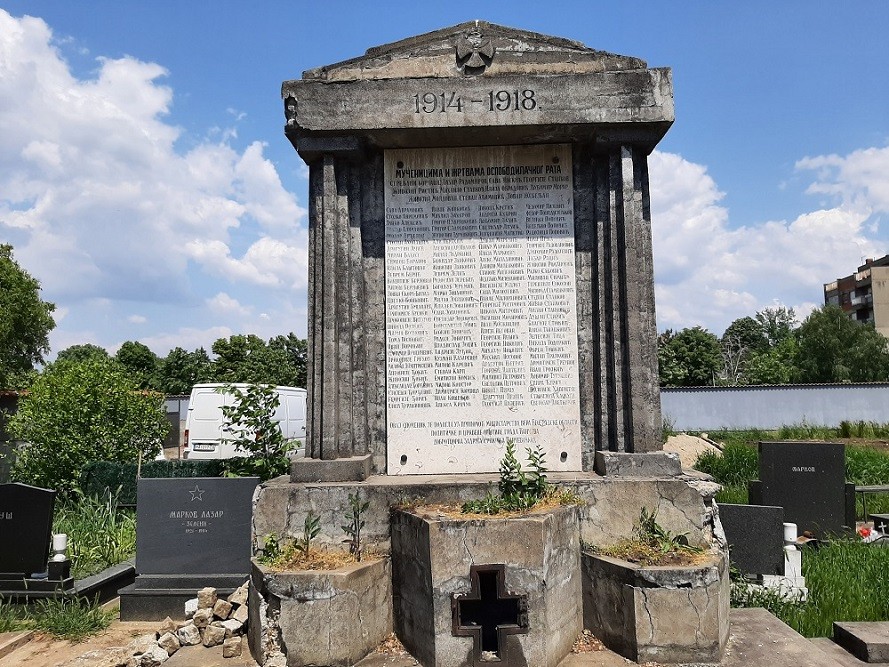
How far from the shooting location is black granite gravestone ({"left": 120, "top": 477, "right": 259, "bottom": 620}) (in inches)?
256

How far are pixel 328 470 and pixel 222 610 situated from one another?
4.61 feet

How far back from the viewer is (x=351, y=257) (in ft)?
17.0

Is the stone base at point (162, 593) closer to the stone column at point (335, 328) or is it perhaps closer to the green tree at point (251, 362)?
the stone column at point (335, 328)

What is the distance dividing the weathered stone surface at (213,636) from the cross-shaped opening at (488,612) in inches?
74.4

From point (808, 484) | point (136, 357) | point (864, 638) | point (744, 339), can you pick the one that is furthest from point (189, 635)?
point (744, 339)

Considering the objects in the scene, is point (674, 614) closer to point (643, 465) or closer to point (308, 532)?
point (643, 465)

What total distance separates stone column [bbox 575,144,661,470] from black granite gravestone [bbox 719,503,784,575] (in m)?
1.82

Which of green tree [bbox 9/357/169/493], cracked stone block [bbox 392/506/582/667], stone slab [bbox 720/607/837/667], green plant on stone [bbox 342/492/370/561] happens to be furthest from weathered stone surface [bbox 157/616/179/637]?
green tree [bbox 9/357/169/493]

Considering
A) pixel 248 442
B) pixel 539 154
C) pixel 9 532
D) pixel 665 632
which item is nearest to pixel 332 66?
pixel 539 154

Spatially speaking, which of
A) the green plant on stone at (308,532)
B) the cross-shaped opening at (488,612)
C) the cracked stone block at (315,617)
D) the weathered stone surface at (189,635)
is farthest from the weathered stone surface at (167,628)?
the cross-shaped opening at (488,612)

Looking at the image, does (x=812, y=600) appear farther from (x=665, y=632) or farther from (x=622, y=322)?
(x=622, y=322)

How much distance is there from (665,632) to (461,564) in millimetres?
1409

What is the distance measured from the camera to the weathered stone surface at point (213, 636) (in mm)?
4605

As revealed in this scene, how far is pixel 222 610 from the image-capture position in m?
4.87
